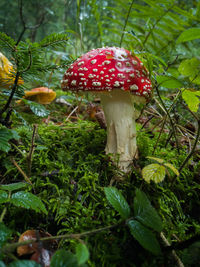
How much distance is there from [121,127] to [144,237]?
124 centimetres

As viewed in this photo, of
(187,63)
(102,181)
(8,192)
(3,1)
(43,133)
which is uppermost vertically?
(3,1)

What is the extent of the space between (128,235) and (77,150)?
112 centimetres

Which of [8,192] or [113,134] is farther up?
[113,134]

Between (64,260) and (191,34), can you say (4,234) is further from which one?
(191,34)

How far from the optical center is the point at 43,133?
7.53 feet

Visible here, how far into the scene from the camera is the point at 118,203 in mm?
1021

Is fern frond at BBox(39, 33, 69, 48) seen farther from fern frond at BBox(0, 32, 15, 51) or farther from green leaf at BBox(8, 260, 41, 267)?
green leaf at BBox(8, 260, 41, 267)

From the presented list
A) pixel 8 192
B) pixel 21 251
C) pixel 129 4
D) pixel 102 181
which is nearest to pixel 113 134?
pixel 102 181

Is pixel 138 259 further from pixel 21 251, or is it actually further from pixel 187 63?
pixel 187 63

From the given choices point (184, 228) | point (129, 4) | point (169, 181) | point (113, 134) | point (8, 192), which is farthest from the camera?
point (129, 4)

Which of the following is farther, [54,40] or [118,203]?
[54,40]

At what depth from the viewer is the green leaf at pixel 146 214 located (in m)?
0.93

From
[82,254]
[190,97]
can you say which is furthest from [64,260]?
[190,97]

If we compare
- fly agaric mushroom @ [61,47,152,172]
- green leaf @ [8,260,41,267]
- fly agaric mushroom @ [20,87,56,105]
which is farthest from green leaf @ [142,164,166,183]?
fly agaric mushroom @ [20,87,56,105]
